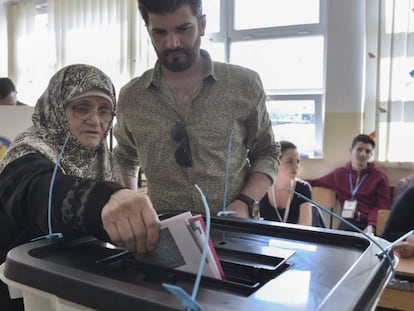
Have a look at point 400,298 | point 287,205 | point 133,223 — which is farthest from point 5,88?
point 133,223

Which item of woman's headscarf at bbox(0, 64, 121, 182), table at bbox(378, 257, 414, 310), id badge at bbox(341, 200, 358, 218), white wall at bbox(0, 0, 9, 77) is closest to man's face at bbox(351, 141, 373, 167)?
id badge at bbox(341, 200, 358, 218)

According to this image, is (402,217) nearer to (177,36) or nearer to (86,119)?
(177,36)

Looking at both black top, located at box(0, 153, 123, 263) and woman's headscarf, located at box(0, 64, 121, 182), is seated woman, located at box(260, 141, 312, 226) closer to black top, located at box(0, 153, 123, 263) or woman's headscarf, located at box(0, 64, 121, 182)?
woman's headscarf, located at box(0, 64, 121, 182)

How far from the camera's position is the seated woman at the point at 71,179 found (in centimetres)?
55

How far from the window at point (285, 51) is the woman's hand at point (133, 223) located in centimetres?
352

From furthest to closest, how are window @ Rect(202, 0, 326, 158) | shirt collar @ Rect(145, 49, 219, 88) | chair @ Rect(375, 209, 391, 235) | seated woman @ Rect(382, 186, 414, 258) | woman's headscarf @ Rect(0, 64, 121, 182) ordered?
1. window @ Rect(202, 0, 326, 158)
2. chair @ Rect(375, 209, 391, 235)
3. seated woman @ Rect(382, 186, 414, 258)
4. shirt collar @ Rect(145, 49, 219, 88)
5. woman's headscarf @ Rect(0, 64, 121, 182)

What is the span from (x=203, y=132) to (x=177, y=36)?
0.26 metres

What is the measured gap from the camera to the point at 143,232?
527 millimetres

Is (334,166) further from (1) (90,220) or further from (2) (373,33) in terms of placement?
(1) (90,220)

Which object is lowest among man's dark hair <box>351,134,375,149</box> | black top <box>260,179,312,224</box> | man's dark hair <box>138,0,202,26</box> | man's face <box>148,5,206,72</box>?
black top <box>260,179,312,224</box>

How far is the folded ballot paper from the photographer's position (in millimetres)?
520

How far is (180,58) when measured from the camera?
111 cm

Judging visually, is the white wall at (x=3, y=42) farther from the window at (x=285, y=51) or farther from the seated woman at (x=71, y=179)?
the seated woman at (x=71, y=179)

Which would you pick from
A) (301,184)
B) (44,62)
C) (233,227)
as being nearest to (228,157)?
(233,227)
